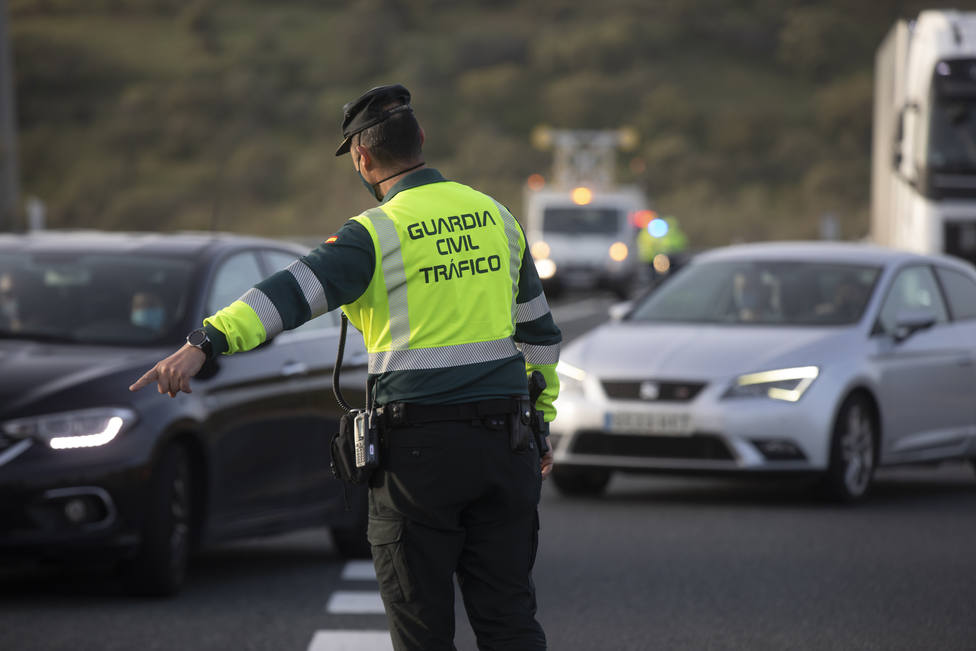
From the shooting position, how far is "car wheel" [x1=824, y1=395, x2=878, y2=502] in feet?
37.0

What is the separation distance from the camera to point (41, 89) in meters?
99.8

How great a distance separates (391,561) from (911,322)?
750 centimetres

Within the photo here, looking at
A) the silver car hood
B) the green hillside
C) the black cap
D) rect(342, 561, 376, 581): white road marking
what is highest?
the black cap

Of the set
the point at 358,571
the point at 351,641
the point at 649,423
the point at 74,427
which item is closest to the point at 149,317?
the point at 74,427

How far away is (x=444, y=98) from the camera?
340ft

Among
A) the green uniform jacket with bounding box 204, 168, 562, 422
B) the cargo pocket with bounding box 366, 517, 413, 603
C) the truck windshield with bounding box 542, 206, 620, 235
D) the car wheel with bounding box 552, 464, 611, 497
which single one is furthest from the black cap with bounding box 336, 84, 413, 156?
the truck windshield with bounding box 542, 206, 620, 235

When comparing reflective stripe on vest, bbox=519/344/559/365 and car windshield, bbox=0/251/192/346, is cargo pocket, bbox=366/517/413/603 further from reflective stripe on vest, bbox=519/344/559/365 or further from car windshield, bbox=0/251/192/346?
car windshield, bbox=0/251/192/346

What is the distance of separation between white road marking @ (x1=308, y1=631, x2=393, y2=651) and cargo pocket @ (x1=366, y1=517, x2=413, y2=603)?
85.6 inches

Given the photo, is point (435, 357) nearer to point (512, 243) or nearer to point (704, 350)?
point (512, 243)

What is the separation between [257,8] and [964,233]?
356 feet

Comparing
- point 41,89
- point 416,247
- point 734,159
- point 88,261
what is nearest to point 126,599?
point 88,261

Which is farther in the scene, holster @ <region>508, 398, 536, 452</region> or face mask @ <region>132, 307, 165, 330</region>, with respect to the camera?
face mask @ <region>132, 307, 165, 330</region>

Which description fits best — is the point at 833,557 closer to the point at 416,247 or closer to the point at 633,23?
the point at 416,247

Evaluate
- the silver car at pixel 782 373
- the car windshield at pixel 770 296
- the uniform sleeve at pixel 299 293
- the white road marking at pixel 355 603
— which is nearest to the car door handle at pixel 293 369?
the white road marking at pixel 355 603
